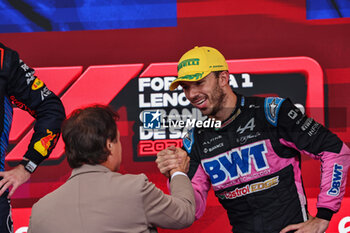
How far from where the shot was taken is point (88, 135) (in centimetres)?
135

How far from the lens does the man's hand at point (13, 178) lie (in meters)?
1.72

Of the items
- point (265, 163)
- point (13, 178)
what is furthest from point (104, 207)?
point (265, 163)

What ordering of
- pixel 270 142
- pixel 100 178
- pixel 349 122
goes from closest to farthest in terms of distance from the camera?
pixel 100 178 → pixel 270 142 → pixel 349 122

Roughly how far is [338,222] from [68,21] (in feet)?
8.12

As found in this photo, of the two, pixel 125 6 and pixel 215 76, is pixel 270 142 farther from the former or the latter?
pixel 125 6

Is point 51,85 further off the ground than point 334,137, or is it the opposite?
point 51,85

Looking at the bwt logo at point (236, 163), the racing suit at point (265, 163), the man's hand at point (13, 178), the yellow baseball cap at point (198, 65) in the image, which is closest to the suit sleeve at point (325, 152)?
the racing suit at point (265, 163)

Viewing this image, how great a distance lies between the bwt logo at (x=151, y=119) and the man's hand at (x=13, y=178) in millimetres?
1260

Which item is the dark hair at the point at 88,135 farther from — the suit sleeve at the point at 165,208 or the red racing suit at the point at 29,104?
the red racing suit at the point at 29,104

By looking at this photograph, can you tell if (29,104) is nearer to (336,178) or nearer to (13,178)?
(13,178)

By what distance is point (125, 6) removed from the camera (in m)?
3.05

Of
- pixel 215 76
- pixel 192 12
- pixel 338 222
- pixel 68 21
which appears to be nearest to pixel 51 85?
pixel 68 21

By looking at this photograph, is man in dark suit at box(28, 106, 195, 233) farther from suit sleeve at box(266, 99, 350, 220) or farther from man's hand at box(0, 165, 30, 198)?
suit sleeve at box(266, 99, 350, 220)

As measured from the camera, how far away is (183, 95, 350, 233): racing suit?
1.84 metres
